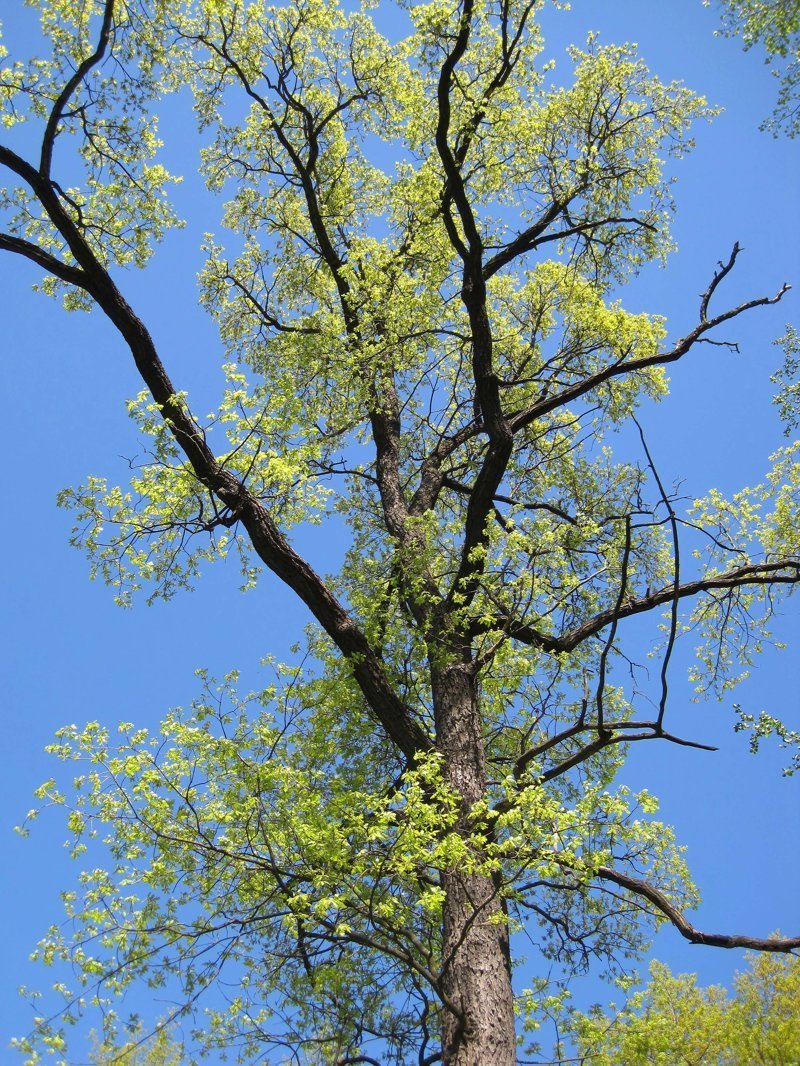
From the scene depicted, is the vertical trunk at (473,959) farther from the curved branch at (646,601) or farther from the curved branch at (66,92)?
the curved branch at (66,92)

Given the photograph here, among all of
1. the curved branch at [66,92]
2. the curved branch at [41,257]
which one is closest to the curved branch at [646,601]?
the curved branch at [41,257]

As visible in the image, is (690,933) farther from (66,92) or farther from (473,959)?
(66,92)

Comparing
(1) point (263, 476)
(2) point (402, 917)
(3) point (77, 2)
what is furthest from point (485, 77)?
(2) point (402, 917)

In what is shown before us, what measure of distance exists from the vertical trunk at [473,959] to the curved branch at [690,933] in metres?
1.04

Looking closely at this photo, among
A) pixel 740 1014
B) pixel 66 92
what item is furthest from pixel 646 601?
pixel 740 1014

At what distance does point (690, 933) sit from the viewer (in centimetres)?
713

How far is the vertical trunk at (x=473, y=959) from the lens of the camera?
6496 mm

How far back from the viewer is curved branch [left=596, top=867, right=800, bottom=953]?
21.6 ft

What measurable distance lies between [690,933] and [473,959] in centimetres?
180

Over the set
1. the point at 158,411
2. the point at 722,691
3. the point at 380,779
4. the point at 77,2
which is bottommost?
the point at 380,779

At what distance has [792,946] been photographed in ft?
21.5

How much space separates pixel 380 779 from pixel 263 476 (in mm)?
4122

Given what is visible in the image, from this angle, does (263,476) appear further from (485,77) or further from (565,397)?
(485,77)

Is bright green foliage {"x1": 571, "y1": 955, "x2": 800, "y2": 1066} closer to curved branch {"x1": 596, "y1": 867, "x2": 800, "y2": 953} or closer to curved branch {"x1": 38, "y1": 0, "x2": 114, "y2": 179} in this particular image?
curved branch {"x1": 596, "y1": 867, "x2": 800, "y2": 953}
